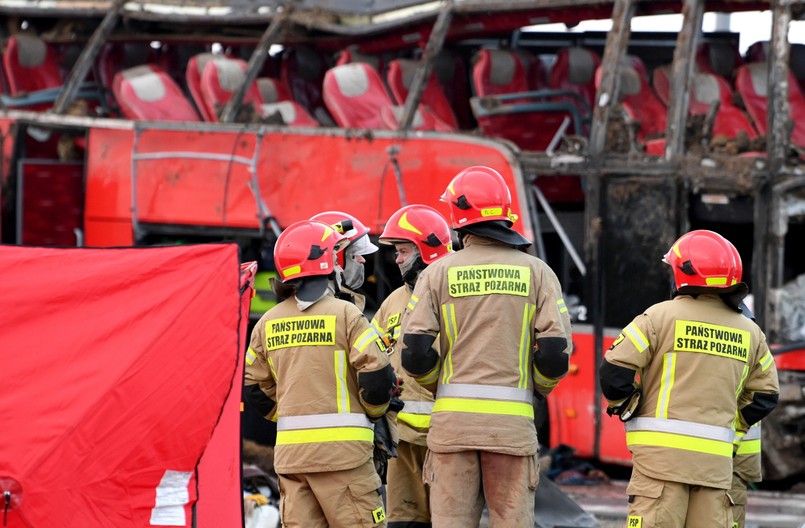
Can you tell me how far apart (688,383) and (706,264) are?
47 centimetres

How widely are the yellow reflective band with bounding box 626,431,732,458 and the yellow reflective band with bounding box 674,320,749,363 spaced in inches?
13.2

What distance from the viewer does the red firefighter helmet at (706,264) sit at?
16.6ft

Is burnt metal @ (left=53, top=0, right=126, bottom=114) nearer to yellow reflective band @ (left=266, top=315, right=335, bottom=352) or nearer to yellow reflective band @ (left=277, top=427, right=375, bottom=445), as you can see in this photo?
yellow reflective band @ (left=266, top=315, right=335, bottom=352)

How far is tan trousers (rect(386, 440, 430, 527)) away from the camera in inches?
239

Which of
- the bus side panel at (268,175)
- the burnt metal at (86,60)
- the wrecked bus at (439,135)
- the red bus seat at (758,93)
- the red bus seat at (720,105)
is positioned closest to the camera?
the wrecked bus at (439,135)

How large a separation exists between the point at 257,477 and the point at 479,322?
3.19 m

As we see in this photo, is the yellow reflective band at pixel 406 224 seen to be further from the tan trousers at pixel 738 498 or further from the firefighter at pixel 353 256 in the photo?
the tan trousers at pixel 738 498

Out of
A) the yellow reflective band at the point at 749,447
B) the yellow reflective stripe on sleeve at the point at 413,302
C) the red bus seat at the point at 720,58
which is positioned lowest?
the yellow reflective band at the point at 749,447

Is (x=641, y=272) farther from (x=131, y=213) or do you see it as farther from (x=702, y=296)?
(x=131, y=213)

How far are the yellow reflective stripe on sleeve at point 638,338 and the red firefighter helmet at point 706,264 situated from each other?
0.92 feet

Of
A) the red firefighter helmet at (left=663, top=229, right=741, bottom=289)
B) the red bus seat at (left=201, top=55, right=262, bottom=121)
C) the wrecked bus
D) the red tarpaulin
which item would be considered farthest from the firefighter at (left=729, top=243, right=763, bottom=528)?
the red bus seat at (left=201, top=55, right=262, bottom=121)

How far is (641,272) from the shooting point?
27.0ft

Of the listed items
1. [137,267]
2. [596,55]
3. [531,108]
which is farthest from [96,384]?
[596,55]

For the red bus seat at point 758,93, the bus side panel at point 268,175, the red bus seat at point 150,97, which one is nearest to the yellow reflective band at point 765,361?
the bus side panel at point 268,175
